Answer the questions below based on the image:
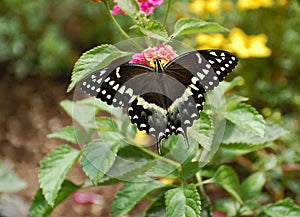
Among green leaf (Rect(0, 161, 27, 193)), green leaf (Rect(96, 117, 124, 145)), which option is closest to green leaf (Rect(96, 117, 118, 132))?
green leaf (Rect(96, 117, 124, 145))

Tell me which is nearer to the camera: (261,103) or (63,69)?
(261,103)

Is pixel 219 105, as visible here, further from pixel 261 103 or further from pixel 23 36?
pixel 23 36

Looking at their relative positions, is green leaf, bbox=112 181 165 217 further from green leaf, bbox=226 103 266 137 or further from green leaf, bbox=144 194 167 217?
green leaf, bbox=226 103 266 137

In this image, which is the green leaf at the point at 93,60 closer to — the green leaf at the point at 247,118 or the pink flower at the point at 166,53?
the pink flower at the point at 166,53

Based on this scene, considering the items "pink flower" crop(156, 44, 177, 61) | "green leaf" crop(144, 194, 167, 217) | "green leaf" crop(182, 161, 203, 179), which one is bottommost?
"green leaf" crop(144, 194, 167, 217)

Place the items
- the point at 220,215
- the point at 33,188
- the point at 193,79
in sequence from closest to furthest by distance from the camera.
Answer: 1. the point at 193,79
2. the point at 220,215
3. the point at 33,188

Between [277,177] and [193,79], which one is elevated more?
[193,79]

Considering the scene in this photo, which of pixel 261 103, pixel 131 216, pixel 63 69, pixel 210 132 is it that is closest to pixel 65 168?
pixel 210 132
